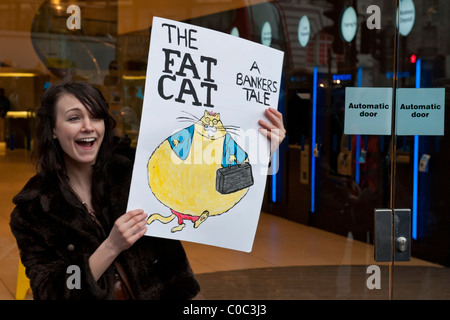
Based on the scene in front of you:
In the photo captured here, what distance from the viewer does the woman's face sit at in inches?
62.4

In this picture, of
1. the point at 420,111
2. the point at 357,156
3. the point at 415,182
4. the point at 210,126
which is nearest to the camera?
the point at 210,126

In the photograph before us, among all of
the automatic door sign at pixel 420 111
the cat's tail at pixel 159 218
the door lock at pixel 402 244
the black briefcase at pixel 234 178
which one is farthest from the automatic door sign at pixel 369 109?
the cat's tail at pixel 159 218

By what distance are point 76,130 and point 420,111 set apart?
60.7 inches

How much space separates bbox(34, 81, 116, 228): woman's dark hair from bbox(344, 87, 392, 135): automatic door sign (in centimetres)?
119

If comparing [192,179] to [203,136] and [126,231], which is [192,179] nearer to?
[203,136]

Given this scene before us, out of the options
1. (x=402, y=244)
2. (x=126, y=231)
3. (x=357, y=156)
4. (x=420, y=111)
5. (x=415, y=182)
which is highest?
(x=420, y=111)

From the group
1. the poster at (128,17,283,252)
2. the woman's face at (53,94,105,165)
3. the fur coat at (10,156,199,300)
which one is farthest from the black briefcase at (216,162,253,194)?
the woman's face at (53,94,105,165)

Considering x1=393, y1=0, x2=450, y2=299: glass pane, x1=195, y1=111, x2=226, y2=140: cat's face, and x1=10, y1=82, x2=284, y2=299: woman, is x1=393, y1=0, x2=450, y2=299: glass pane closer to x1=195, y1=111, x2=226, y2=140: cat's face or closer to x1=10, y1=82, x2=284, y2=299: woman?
x1=195, y1=111, x2=226, y2=140: cat's face

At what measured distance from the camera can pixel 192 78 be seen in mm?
1794

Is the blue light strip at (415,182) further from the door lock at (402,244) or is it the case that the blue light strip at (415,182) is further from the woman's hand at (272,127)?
the woman's hand at (272,127)

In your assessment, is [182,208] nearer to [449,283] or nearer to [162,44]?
[162,44]

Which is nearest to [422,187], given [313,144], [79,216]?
[313,144]

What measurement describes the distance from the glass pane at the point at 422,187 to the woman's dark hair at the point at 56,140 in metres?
1.57
